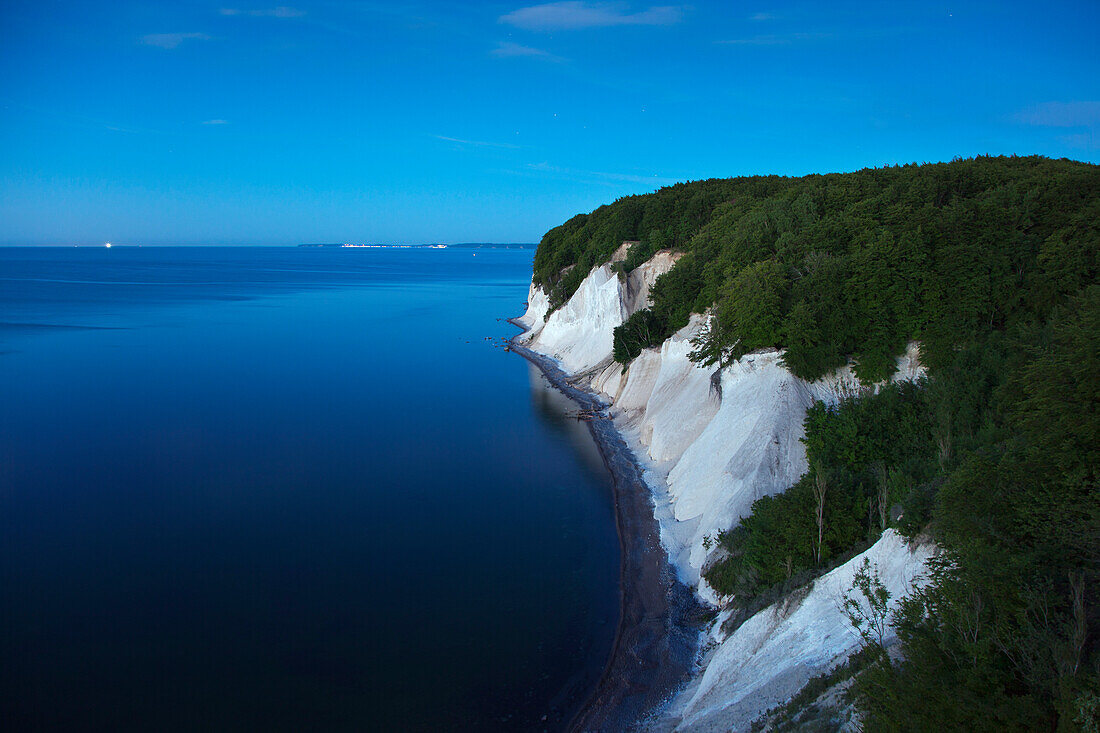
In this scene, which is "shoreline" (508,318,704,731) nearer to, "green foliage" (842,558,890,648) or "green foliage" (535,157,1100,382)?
"green foliage" (842,558,890,648)

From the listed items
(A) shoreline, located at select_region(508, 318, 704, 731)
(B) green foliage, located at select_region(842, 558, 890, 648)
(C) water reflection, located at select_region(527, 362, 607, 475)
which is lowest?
(A) shoreline, located at select_region(508, 318, 704, 731)

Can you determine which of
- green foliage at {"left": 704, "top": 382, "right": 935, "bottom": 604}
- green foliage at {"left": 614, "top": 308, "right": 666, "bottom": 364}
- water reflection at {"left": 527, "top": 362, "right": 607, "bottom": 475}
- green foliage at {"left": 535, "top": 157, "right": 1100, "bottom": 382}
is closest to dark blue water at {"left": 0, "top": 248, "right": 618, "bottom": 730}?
water reflection at {"left": 527, "top": 362, "right": 607, "bottom": 475}

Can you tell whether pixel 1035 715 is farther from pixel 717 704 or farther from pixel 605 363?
pixel 605 363

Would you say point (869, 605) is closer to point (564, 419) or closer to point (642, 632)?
point (642, 632)

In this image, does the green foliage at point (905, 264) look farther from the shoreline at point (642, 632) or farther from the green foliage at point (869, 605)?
the green foliage at point (869, 605)

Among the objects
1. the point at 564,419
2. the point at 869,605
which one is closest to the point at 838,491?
the point at 869,605

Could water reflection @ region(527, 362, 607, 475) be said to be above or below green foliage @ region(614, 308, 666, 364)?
below
